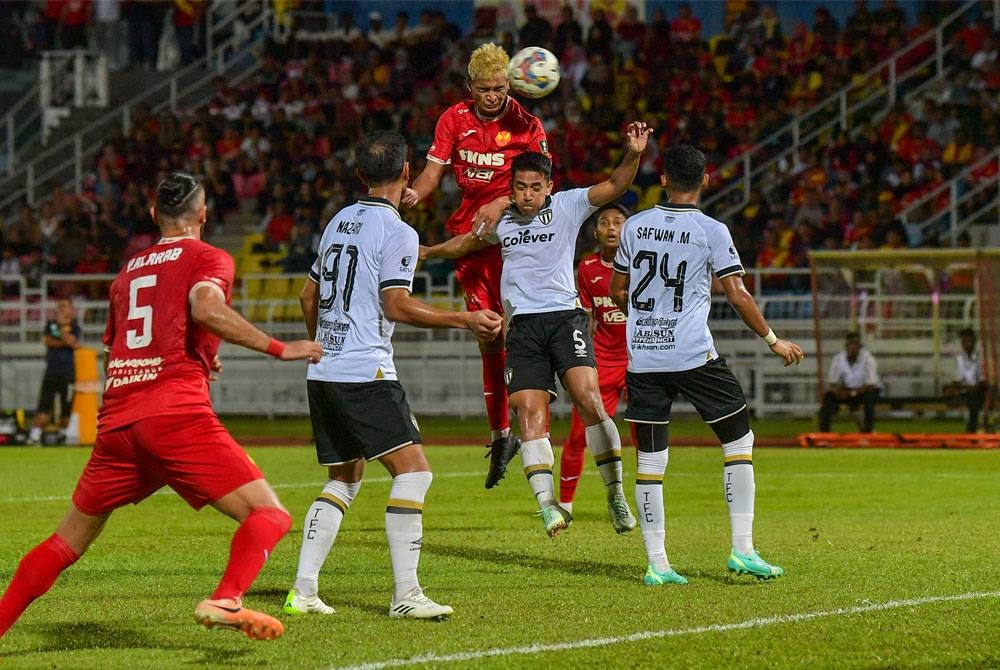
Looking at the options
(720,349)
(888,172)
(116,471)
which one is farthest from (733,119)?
(116,471)

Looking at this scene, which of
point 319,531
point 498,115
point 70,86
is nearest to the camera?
point 319,531

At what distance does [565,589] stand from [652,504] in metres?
0.83

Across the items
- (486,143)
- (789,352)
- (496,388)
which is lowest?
(496,388)

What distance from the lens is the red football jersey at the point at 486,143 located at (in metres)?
11.3

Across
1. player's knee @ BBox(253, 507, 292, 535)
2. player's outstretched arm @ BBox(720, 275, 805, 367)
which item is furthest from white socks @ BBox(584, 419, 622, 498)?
player's knee @ BBox(253, 507, 292, 535)

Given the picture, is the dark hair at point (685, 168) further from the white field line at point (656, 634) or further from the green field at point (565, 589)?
the white field line at point (656, 634)

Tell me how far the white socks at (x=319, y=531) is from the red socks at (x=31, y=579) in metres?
1.57

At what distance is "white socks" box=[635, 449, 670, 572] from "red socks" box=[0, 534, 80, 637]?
145 inches

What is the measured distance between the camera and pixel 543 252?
411 inches

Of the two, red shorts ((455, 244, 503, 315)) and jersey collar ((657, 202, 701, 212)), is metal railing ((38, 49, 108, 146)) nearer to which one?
red shorts ((455, 244, 503, 315))

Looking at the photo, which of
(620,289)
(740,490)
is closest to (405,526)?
(740,490)

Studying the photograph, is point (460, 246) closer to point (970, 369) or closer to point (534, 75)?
point (534, 75)

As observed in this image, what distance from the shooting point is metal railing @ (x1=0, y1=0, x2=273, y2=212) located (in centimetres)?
3612

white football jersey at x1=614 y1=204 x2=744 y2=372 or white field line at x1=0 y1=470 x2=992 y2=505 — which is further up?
white football jersey at x1=614 y1=204 x2=744 y2=372
